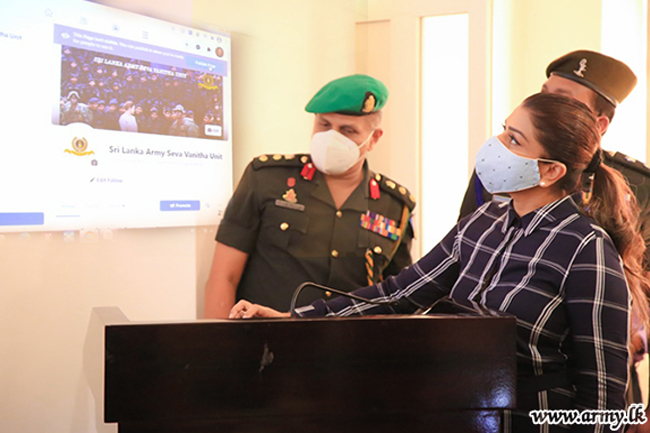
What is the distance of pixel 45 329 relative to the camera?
173 cm

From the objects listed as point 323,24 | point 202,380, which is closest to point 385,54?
point 323,24

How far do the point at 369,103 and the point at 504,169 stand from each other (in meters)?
0.77

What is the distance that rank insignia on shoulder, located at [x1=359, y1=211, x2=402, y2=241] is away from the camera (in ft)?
7.27

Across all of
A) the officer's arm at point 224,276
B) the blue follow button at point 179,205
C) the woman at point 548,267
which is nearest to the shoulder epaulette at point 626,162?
the woman at point 548,267

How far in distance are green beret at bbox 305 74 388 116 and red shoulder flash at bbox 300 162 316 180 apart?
0.18 m

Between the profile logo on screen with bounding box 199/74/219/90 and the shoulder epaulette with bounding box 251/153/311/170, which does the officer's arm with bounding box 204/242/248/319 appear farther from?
the profile logo on screen with bounding box 199/74/219/90

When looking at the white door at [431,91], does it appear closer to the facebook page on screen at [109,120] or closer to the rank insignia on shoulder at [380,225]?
the rank insignia on shoulder at [380,225]

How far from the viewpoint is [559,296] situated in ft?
4.42

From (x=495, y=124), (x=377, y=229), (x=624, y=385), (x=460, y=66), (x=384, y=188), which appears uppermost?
(x=460, y=66)

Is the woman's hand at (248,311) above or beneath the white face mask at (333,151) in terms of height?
beneath

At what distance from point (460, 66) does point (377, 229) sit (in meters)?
0.89

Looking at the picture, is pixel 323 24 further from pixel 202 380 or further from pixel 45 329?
pixel 202 380

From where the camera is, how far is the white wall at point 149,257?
1.69 meters

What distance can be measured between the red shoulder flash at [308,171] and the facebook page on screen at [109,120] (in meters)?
0.24
